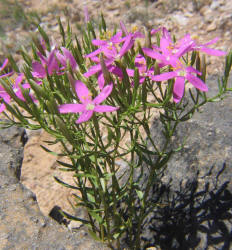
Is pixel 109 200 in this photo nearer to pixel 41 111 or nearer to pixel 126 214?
pixel 126 214

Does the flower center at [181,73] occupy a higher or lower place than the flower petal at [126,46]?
lower

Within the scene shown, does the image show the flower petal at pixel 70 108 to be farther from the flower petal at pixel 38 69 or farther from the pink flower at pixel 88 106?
the flower petal at pixel 38 69

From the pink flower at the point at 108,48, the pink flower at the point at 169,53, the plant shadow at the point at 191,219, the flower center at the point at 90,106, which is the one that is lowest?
the plant shadow at the point at 191,219

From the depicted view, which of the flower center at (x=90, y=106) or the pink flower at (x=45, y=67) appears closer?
the flower center at (x=90, y=106)

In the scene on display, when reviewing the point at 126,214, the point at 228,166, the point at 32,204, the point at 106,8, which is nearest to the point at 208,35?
the point at 106,8

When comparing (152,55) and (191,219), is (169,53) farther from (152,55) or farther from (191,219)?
(191,219)

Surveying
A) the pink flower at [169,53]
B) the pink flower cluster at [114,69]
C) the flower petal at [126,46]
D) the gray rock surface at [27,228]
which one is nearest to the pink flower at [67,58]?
the pink flower cluster at [114,69]

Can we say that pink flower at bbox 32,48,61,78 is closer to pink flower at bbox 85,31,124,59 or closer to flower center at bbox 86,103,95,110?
pink flower at bbox 85,31,124,59
